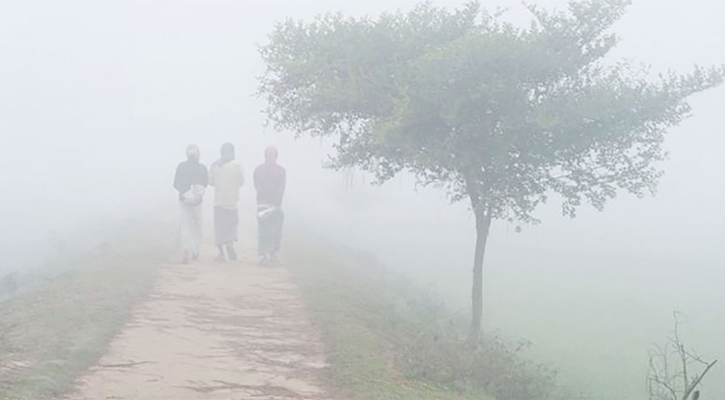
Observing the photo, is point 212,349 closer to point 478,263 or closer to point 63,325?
point 63,325

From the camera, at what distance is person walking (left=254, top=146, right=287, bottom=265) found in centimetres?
2078

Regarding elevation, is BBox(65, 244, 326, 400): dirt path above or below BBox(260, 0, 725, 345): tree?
below

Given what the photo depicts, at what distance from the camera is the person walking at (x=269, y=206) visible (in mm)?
20781

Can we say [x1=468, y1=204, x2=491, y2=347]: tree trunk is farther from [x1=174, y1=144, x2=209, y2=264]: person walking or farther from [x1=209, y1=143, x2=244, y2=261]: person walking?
[x1=174, y1=144, x2=209, y2=264]: person walking

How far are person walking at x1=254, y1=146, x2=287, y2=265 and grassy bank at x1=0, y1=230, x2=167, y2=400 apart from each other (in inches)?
111

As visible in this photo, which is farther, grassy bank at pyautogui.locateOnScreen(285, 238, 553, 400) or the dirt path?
grassy bank at pyautogui.locateOnScreen(285, 238, 553, 400)

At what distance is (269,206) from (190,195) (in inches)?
66.3

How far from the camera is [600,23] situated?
16.2 metres

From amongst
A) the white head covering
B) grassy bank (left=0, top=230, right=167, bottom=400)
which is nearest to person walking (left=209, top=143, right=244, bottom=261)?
the white head covering

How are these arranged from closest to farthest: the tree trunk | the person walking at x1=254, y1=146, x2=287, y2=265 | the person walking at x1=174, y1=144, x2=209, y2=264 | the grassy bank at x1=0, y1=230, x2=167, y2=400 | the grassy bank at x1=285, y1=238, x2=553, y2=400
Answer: the grassy bank at x1=0, y1=230, x2=167, y2=400 → the grassy bank at x1=285, y1=238, x2=553, y2=400 → the tree trunk → the person walking at x1=174, y1=144, x2=209, y2=264 → the person walking at x1=254, y1=146, x2=287, y2=265

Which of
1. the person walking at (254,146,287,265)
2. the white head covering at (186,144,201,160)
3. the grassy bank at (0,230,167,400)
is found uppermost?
the white head covering at (186,144,201,160)

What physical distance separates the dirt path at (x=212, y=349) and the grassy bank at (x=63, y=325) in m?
0.20

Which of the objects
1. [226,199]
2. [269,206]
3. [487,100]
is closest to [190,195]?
[226,199]

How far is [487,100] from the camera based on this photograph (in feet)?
49.6
